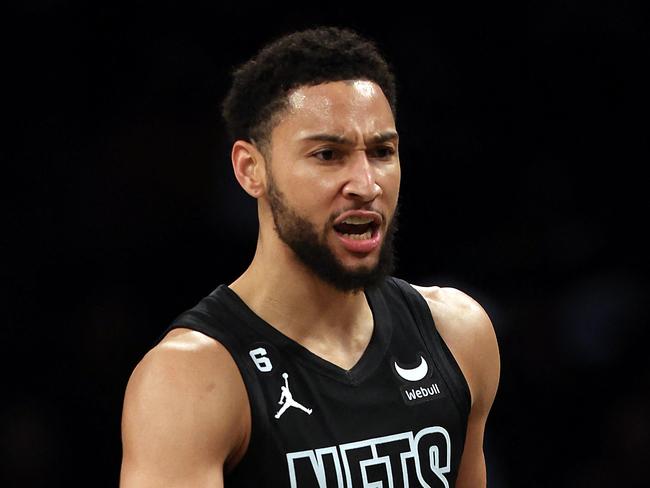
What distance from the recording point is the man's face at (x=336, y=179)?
252 cm

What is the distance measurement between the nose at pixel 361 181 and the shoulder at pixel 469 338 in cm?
50

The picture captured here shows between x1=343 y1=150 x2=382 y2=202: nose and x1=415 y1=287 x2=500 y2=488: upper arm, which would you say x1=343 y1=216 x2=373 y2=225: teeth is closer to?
x1=343 y1=150 x2=382 y2=202: nose

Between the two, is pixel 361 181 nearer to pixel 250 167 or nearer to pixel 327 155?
pixel 327 155

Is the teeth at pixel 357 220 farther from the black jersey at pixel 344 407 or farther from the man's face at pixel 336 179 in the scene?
the black jersey at pixel 344 407

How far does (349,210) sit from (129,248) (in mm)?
2154

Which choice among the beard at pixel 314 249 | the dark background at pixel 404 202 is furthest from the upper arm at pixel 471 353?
the dark background at pixel 404 202

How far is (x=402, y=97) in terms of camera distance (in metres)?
5.38

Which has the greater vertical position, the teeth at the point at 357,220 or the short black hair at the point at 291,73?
the short black hair at the point at 291,73

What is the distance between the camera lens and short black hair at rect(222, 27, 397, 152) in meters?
2.59

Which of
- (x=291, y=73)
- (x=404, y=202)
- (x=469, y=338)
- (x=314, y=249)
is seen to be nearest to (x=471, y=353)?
(x=469, y=338)

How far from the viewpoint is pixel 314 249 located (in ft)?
8.41

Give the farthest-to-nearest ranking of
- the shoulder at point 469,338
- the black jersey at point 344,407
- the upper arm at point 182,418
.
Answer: the shoulder at point 469,338
the black jersey at point 344,407
the upper arm at point 182,418

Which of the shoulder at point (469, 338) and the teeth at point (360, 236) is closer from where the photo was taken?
the teeth at point (360, 236)

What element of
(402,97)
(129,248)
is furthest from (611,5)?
(129,248)
